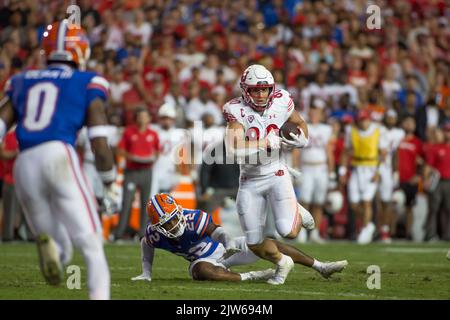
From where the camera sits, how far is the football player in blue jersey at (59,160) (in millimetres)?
5504

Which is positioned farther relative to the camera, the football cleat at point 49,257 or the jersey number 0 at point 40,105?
the jersey number 0 at point 40,105

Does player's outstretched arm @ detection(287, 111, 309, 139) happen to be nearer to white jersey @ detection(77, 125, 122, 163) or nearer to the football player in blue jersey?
the football player in blue jersey

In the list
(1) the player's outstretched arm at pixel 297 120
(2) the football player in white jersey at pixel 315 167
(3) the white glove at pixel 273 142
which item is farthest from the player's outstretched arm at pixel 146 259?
(2) the football player in white jersey at pixel 315 167

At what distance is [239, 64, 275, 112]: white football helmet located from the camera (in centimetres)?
775

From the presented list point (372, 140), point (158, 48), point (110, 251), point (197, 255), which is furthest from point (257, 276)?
point (158, 48)

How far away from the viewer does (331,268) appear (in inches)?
314

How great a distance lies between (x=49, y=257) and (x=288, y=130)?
2965 millimetres

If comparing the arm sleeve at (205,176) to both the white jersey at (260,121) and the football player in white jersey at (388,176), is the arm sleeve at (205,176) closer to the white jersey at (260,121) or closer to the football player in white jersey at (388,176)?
the football player in white jersey at (388,176)

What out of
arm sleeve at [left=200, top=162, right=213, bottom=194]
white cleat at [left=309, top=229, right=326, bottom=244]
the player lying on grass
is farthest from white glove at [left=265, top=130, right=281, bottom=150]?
white cleat at [left=309, top=229, right=326, bottom=244]

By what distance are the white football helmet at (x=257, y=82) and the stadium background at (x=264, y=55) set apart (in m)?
5.82

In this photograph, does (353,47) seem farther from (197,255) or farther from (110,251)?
(197,255)

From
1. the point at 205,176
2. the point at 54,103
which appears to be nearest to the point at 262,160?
the point at 54,103

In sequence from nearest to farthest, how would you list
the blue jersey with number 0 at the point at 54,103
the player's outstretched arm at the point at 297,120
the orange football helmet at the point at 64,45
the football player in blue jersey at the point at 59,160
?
the football player in blue jersey at the point at 59,160 → the blue jersey with number 0 at the point at 54,103 → the orange football helmet at the point at 64,45 → the player's outstretched arm at the point at 297,120

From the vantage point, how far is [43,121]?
569 cm
